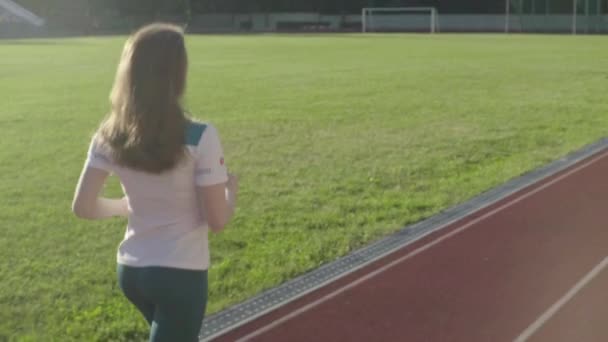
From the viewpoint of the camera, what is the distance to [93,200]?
3.62 metres

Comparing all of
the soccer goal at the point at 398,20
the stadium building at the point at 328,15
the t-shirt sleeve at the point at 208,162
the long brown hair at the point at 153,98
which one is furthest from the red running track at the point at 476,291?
the soccer goal at the point at 398,20

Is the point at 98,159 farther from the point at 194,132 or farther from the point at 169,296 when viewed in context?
the point at 169,296

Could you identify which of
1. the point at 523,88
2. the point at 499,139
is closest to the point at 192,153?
the point at 499,139

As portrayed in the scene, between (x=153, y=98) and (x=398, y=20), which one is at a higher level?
(x=153, y=98)

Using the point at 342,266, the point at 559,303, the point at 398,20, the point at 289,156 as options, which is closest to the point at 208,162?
the point at 559,303

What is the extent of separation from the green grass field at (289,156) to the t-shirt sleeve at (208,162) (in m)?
2.65


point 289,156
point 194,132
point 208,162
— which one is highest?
point 194,132

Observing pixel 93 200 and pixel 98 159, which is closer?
pixel 98 159

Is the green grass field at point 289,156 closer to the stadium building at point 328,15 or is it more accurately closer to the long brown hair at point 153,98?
the long brown hair at point 153,98

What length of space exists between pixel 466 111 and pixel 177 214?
48.7 ft

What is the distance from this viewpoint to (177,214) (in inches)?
139

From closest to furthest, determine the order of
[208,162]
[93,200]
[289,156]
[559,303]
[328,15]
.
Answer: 1. [208,162]
2. [93,200]
3. [559,303]
4. [289,156]
5. [328,15]

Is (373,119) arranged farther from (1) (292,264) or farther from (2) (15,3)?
(2) (15,3)

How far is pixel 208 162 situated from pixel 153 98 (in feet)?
0.93
